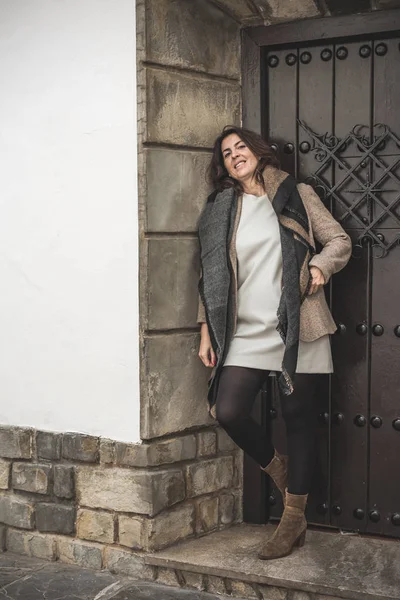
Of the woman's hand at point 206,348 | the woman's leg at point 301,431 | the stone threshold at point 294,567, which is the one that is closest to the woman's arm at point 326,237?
the woman's leg at point 301,431

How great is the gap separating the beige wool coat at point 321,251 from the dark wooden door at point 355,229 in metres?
0.21

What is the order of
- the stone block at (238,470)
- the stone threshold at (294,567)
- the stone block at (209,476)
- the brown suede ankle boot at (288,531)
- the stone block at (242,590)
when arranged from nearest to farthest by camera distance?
1. the stone threshold at (294,567)
2. the stone block at (242,590)
3. the brown suede ankle boot at (288,531)
4. the stone block at (209,476)
5. the stone block at (238,470)

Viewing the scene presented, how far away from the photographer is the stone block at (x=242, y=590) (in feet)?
13.1

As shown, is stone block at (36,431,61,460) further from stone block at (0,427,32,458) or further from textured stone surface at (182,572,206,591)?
textured stone surface at (182,572,206,591)

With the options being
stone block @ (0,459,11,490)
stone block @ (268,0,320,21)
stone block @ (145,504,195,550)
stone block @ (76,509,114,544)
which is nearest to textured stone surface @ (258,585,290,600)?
stone block @ (145,504,195,550)

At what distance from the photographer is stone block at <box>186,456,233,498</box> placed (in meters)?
4.41

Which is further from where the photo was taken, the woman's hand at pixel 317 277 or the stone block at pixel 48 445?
the stone block at pixel 48 445

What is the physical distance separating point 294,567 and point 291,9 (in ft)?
7.95

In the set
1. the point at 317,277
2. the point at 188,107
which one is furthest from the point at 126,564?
the point at 188,107

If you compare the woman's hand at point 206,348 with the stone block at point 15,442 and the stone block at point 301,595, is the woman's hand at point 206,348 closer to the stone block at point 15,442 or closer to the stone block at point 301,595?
the stone block at point 15,442

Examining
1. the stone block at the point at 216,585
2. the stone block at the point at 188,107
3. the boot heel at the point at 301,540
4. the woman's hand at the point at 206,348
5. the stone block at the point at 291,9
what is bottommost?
the stone block at the point at 216,585

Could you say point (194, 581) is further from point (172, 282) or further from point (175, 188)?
point (175, 188)

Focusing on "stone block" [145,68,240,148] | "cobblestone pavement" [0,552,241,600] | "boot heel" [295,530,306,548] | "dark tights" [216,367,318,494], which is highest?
"stone block" [145,68,240,148]

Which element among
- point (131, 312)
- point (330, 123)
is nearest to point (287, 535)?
point (131, 312)
